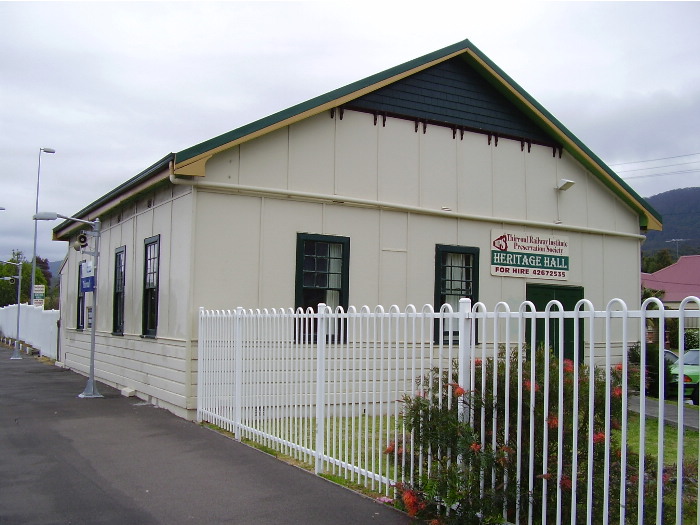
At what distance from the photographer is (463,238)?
14.5 m

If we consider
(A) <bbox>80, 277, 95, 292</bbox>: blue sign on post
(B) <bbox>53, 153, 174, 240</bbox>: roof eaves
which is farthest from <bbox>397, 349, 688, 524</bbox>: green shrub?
(A) <bbox>80, 277, 95, 292</bbox>: blue sign on post

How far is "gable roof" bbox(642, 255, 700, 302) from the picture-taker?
53.1 meters

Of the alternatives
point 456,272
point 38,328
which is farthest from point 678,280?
point 456,272

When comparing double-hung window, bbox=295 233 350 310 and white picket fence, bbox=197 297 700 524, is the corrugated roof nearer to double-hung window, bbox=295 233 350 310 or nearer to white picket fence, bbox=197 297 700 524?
double-hung window, bbox=295 233 350 310

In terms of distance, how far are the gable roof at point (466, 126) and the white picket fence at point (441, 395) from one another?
2818 millimetres

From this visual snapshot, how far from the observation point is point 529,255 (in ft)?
50.5

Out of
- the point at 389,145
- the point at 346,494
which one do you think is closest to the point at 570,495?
Answer: the point at 346,494

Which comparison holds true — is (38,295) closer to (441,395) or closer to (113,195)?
(113,195)

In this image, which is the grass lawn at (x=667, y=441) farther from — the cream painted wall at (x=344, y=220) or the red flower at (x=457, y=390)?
the cream painted wall at (x=344, y=220)

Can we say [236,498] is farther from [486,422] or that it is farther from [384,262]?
[384,262]

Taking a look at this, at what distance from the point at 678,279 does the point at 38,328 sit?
157ft

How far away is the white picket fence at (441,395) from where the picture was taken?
4.38 metres

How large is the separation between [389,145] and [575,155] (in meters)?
4.97

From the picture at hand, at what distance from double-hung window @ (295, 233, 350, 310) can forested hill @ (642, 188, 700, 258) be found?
105 meters
